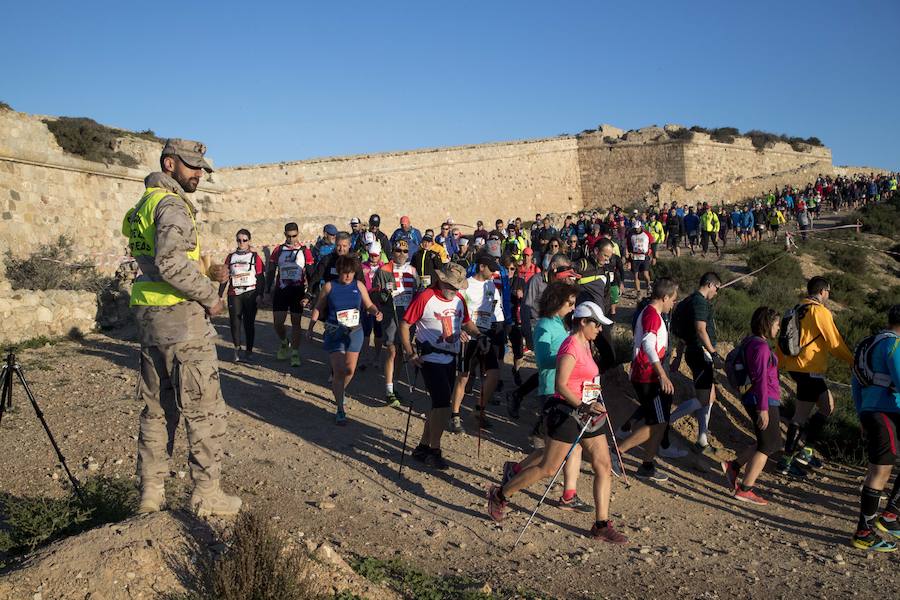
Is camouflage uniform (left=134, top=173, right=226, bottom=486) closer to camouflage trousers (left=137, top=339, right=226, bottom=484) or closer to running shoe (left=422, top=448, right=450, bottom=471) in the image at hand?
camouflage trousers (left=137, top=339, right=226, bottom=484)

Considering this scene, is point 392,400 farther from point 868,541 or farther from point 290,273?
point 868,541

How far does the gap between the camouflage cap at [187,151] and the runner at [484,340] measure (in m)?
3.62

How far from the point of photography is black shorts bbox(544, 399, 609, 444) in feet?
16.7

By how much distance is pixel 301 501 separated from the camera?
5.57 m

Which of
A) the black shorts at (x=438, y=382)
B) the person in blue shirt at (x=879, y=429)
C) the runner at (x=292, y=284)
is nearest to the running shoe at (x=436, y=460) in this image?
the black shorts at (x=438, y=382)

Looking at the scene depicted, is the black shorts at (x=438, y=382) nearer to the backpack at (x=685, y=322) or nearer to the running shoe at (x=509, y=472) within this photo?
the running shoe at (x=509, y=472)

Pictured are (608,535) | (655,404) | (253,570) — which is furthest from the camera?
(655,404)

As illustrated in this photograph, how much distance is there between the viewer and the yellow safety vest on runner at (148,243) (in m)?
4.09

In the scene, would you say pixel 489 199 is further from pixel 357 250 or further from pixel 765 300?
pixel 357 250

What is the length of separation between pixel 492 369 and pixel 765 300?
11.0m

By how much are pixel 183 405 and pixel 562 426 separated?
8.21 feet

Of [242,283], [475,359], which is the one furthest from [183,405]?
[242,283]

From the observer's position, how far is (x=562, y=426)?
509 centimetres

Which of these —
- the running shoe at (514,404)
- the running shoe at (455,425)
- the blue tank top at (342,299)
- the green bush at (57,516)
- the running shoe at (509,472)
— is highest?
the blue tank top at (342,299)
